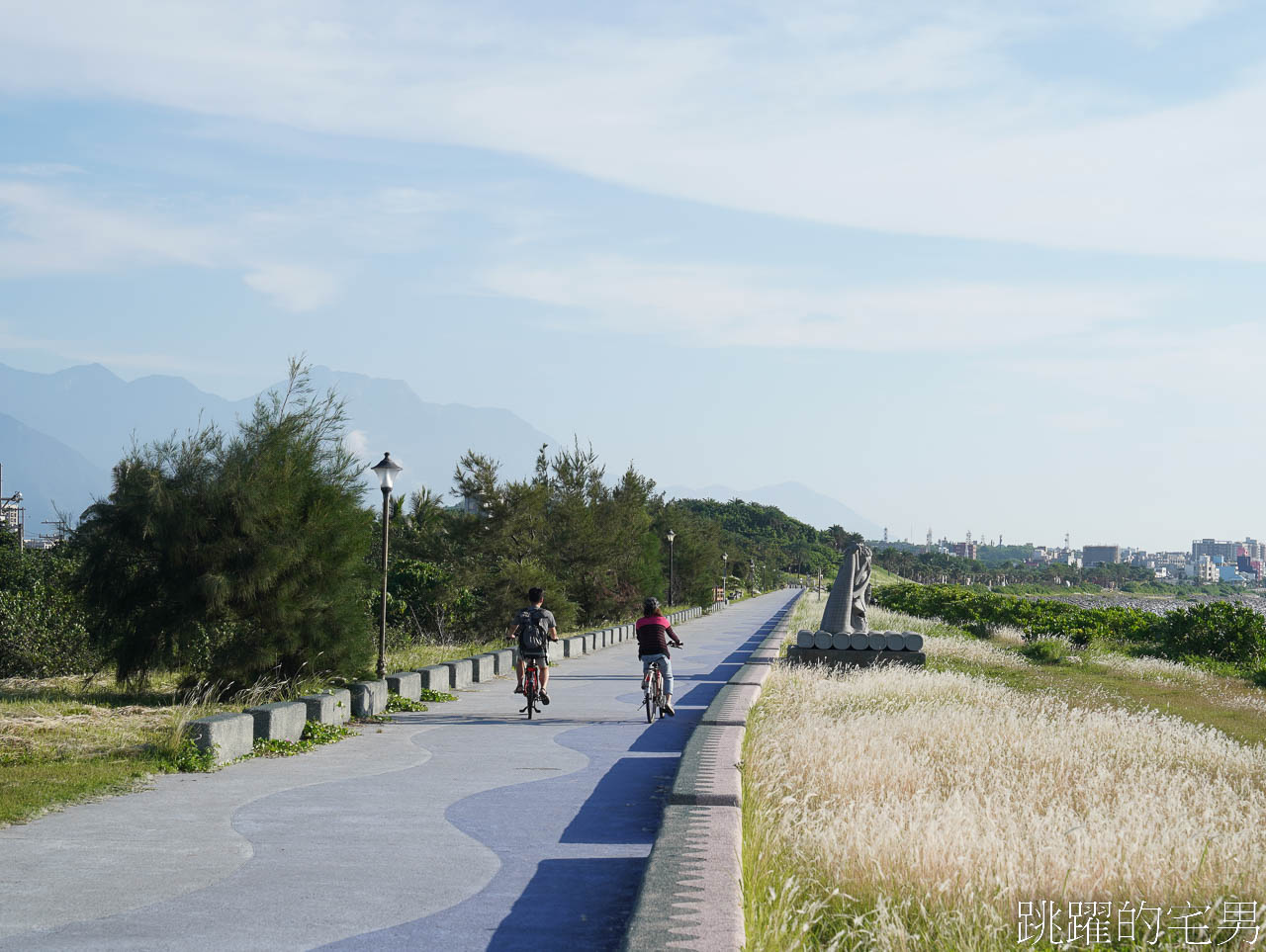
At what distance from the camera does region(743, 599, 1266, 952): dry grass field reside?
5.64 m

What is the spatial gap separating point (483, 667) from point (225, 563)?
6135 millimetres

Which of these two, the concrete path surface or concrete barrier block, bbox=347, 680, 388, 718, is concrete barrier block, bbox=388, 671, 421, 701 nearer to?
concrete barrier block, bbox=347, 680, 388, 718

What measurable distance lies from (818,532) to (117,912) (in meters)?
196

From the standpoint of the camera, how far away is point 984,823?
289 inches

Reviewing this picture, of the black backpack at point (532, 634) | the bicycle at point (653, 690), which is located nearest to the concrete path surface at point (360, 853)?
the bicycle at point (653, 690)

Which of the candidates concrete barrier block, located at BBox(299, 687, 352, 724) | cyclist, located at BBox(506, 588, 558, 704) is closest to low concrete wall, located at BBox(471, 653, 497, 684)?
cyclist, located at BBox(506, 588, 558, 704)

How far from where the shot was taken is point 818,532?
19838 centimetres

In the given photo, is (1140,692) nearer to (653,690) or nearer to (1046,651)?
(1046,651)

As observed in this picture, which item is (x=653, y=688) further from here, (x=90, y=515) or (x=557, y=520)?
(x=557, y=520)

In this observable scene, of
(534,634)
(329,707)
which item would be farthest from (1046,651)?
(329,707)

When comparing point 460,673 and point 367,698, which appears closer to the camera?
point 367,698

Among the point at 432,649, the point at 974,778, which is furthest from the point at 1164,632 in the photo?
the point at 974,778

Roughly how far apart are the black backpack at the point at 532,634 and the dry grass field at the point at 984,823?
3140 mm

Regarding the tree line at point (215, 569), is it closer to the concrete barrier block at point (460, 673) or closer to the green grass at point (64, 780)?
the concrete barrier block at point (460, 673)
